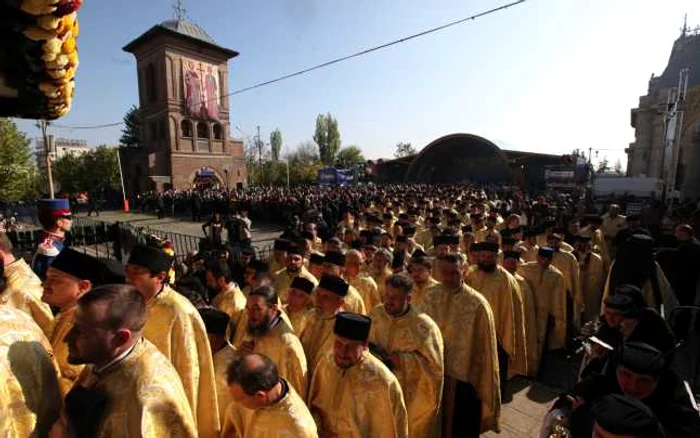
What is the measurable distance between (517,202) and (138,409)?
64.7ft

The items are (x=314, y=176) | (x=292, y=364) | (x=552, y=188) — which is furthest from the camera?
(x=314, y=176)

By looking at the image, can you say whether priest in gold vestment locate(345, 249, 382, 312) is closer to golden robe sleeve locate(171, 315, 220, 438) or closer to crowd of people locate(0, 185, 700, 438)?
crowd of people locate(0, 185, 700, 438)

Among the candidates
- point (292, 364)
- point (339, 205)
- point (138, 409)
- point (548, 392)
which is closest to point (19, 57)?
point (138, 409)

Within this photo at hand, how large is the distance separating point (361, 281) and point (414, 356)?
2.05 meters

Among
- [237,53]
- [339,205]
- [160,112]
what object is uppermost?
[237,53]

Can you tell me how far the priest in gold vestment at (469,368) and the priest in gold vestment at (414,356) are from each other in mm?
625

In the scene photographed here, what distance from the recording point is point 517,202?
19172 mm

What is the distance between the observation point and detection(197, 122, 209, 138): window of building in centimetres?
4062

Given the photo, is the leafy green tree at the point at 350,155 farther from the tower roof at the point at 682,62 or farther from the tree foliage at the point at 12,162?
the tree foliage at the point at 12,162

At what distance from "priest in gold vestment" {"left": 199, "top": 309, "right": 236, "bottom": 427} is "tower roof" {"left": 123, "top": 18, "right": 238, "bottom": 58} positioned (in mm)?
40538

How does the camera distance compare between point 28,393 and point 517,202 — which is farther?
point 517,202

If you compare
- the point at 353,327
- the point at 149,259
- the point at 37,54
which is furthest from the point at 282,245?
the point at 37,54

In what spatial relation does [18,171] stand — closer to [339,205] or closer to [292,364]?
[339,205]

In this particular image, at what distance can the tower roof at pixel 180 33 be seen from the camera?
36.7m
